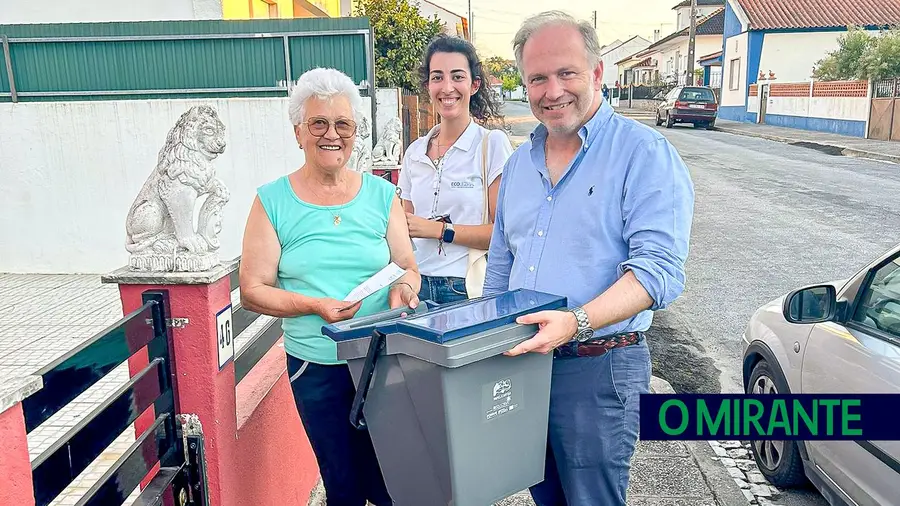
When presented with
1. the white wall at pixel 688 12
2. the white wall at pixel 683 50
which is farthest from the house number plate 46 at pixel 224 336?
the white wall at pixel 688 12

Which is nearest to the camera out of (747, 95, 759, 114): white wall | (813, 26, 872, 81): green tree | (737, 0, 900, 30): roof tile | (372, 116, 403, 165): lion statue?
(372, 116, 403, 165): lion statue

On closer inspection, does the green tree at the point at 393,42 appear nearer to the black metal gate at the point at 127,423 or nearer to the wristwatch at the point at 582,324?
the black metal gate at the point at 127,423

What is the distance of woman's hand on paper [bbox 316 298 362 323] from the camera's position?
218 centimetres

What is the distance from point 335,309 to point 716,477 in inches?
89.8

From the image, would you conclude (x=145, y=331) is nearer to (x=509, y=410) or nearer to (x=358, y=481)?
(x=358, y=481)

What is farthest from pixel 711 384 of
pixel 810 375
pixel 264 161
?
pixel 264 161

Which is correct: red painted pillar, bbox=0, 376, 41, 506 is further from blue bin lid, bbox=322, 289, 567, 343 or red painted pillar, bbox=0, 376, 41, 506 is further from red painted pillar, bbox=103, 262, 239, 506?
red painted pillar, bbox=103, 262, 239, 506

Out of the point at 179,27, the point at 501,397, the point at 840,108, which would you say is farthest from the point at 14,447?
the point at 840,108

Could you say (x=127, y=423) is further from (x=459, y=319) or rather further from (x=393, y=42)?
(x=393, y=42)

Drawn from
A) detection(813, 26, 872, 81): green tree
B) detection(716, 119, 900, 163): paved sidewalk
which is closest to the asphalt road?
detection(716, 119, 900, 163): paved sidewalk

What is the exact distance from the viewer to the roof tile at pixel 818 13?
3111 cm

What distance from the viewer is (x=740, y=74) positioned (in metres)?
33.5

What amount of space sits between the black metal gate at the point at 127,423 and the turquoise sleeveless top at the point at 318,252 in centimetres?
40

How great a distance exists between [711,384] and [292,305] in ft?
11.1
